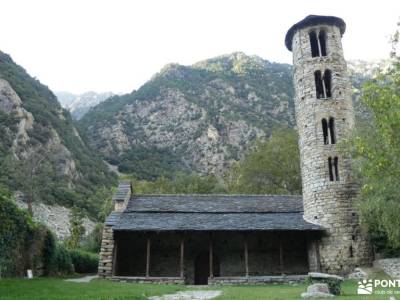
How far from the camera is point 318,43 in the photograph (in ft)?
77.6

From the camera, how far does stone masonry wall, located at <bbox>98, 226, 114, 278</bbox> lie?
61.2ft

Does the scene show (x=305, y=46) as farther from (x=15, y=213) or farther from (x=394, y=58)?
(x=15, y=213)

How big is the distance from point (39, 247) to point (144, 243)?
17.7 feet

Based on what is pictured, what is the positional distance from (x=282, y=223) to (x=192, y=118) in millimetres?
55832

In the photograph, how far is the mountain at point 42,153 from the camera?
4784 centimetres

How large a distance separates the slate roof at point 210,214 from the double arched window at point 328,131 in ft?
13.9

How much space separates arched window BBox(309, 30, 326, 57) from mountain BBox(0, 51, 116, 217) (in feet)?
104

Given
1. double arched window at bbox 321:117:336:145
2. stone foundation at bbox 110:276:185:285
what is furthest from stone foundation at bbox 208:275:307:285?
double arched window at bbox 321:117:336:145

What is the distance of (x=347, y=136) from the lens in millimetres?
21031

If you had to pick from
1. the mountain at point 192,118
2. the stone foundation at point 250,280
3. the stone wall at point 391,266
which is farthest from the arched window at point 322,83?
the mountain at point 192,118

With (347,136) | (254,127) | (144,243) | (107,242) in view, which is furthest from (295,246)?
(254,127)

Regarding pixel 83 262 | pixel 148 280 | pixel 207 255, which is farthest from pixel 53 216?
pixel 148 280

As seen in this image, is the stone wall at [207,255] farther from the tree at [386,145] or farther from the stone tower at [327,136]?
the tree at [386,145]

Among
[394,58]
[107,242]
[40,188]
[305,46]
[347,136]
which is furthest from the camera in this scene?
[40,188]
